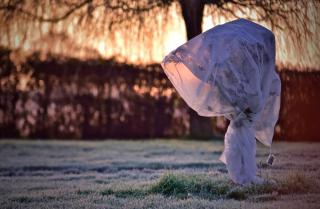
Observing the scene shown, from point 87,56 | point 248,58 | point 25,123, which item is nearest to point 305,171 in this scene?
point 248,58

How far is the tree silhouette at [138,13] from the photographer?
9609 millimetres

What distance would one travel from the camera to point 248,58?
6.22 meters

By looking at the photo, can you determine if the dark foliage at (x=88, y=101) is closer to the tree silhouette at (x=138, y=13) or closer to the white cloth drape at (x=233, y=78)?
the tree silhouette at (x=138, y=13)

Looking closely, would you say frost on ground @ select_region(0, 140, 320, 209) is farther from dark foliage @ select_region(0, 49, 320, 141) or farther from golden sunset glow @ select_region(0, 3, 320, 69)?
golden sunset glow @ select_region(0, 3, 320, 69)

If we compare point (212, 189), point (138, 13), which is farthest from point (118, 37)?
point (212, 189)

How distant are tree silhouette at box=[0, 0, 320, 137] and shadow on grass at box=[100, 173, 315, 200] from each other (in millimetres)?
3800

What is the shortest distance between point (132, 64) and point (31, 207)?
397 inches

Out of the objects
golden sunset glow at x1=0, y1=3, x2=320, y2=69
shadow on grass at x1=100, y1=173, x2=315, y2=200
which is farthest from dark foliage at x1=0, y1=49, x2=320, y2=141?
shadow on grass at x1=100, y1=173, x2=315, y2=200

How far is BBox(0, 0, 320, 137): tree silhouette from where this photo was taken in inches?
378

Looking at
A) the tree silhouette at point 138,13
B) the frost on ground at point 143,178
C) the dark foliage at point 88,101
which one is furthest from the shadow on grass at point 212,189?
the dark foliage at point 88,101

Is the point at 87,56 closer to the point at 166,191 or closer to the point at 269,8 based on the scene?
the point at 269,8

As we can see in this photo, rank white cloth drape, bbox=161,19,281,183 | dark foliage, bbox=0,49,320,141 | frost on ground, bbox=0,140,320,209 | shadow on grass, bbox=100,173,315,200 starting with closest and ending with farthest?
frost on ground, bbox=0,140,320,209, shadow on grass, bbox=100,173,315,200, white cloth drape, bbox=161,19,281,183, dark foliage, bbox=0,49,320,141

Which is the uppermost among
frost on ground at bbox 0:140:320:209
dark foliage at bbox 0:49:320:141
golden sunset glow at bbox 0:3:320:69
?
golden sunset glow at bbox 0:3:320:69

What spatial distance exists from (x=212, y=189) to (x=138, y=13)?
18.8 feet
